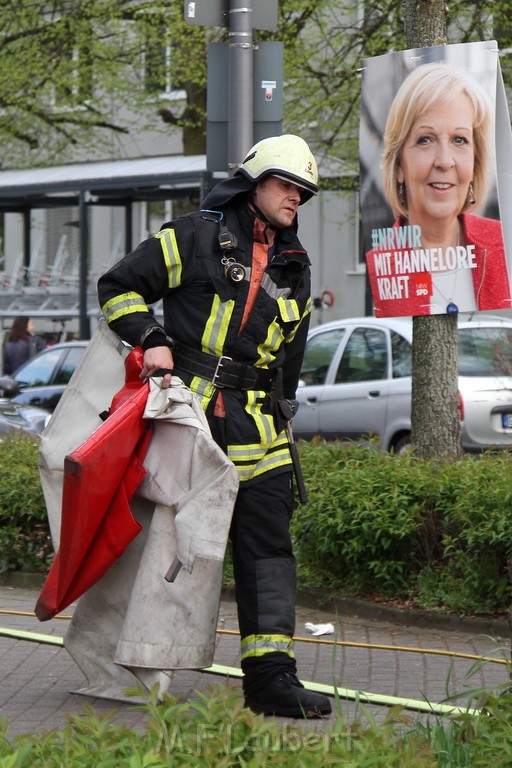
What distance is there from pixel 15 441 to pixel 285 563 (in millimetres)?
4671

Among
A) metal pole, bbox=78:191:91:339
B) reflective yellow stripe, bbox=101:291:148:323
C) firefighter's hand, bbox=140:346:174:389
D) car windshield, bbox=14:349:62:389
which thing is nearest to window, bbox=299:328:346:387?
car windshield, bbox=14:349:62:389

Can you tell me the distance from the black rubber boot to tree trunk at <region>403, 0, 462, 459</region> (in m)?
3.69

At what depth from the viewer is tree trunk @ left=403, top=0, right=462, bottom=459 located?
8.50m

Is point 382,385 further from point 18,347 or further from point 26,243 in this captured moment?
point 26,243

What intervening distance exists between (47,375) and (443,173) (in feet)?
27.2

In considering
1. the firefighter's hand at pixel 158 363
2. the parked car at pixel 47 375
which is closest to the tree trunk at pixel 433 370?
the firefighter's hand at pixel 158 363

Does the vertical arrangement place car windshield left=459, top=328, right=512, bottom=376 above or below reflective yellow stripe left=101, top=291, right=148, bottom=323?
below

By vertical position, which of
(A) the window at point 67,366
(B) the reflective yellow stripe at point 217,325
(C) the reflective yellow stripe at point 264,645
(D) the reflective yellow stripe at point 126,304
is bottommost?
(C) the reflective yellow stripe at point 264,645

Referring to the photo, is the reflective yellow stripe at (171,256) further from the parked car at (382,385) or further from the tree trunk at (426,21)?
the parked car at (382,385)

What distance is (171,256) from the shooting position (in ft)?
16.4

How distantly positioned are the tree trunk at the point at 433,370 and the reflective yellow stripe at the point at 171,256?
147 inches

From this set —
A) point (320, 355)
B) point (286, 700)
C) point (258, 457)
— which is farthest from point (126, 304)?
point (320, 355)

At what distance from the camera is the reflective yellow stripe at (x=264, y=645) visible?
498cm

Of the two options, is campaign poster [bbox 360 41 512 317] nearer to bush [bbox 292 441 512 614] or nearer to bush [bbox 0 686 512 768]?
bush [bbox 292 441 512 614]
